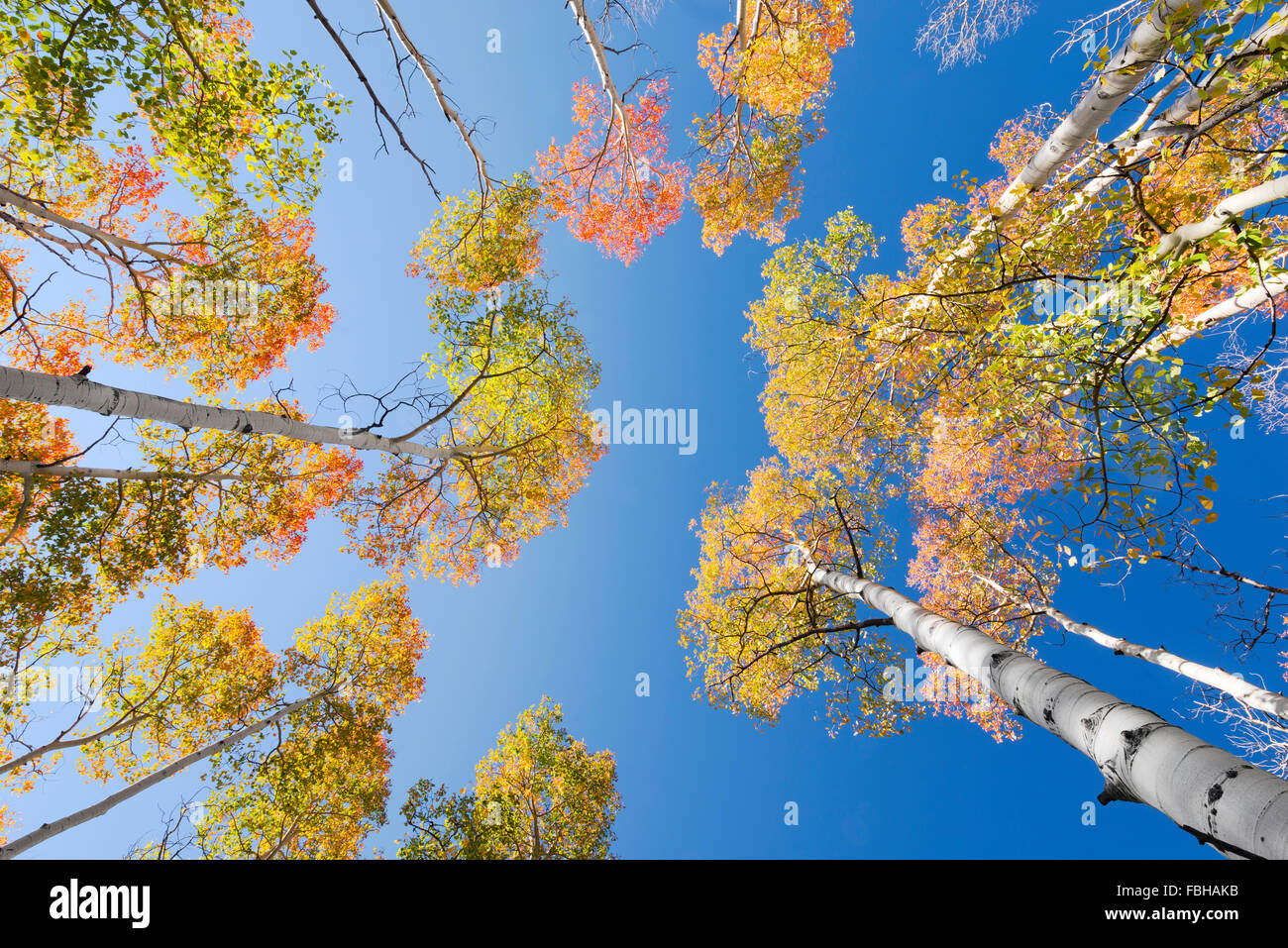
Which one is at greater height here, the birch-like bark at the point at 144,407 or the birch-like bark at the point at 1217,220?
the birch-like bark at the point at 1217,220

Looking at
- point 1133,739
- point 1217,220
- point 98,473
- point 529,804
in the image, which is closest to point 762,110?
point 1217,220

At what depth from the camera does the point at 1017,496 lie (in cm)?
916

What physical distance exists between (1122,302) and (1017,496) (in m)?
7.28

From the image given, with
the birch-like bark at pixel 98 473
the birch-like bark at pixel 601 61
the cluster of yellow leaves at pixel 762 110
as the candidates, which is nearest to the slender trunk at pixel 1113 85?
the cluster of yellow leaves at pixel 762 110

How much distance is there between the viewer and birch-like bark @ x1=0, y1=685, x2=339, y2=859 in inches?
180

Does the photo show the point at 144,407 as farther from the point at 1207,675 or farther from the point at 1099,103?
the point at 1207,675

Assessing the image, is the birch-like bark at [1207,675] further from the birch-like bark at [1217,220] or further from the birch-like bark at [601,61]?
the birch-like bark at [601,61]

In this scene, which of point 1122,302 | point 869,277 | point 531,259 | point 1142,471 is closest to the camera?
point 1142,471

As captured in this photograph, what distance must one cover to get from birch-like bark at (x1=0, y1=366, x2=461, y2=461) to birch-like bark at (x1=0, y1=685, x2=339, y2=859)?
14.4 ft

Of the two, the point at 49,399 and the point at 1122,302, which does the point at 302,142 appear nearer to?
the point at 49,399

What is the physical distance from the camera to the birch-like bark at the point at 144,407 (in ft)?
11.1

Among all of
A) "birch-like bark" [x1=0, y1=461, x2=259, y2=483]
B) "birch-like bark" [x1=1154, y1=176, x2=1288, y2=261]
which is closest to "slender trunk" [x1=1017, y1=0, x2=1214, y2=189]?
"birch-like bark" [x1=1154, y1=176, x2=1288, y2=261]

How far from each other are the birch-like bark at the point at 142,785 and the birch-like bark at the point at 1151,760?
29.1 ft
